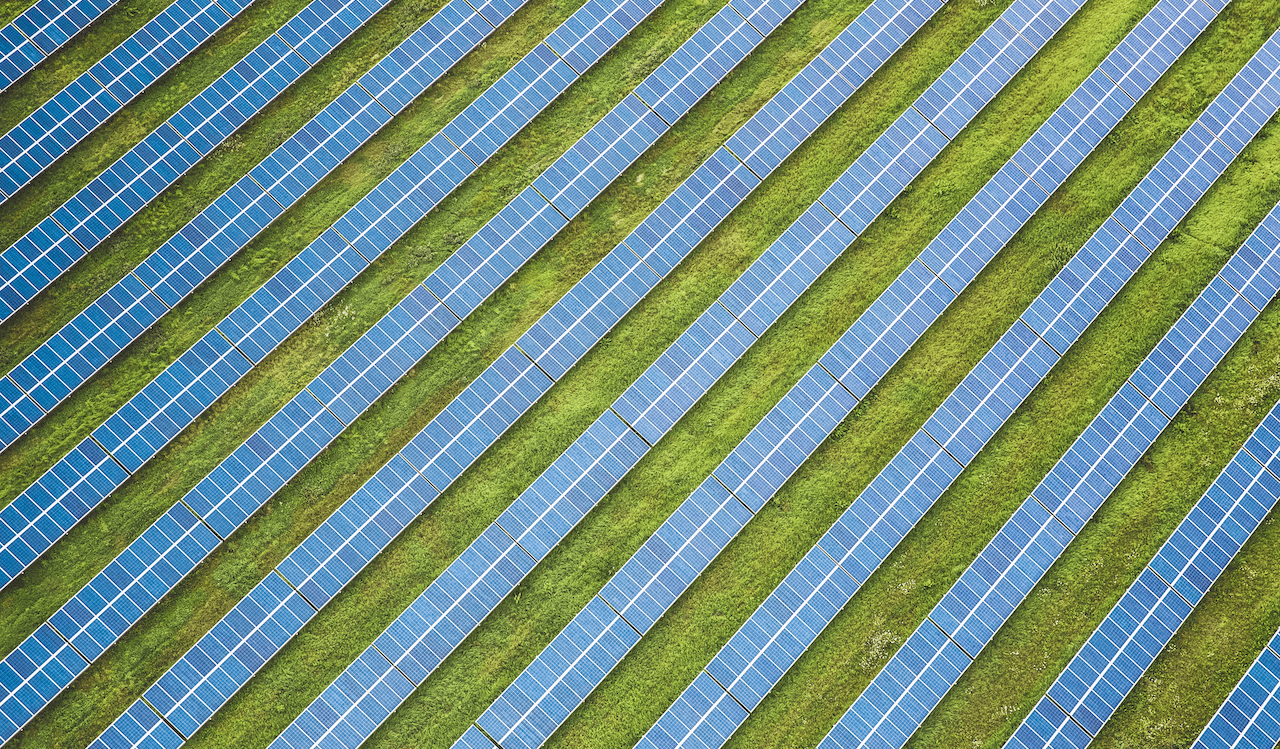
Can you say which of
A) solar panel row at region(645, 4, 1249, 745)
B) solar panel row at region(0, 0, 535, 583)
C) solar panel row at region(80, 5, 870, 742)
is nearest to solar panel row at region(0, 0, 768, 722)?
solar panel row at region(0, 0, 535, 583)

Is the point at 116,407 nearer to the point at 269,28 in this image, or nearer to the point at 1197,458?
the point at 269,28

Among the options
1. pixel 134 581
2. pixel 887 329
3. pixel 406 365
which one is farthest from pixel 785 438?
pixel 134 581

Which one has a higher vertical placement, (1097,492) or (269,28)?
(269,28)

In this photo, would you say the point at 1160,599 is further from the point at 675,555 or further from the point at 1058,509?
the point at 675,555

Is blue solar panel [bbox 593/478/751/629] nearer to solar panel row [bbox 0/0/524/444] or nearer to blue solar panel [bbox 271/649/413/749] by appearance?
blue solar panel [bbox 271/649/413/749]

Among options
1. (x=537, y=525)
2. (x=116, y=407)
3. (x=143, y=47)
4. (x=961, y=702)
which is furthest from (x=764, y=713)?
(x=143, y=47)

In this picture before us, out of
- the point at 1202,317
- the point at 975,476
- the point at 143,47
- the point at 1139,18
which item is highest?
the point at 1139,18
